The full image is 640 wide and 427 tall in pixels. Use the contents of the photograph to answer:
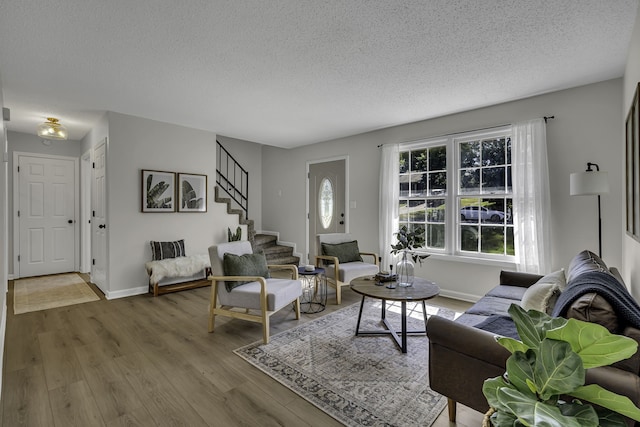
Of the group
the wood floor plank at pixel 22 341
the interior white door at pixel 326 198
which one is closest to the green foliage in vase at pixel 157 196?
the wood floor plank at pixel 22 341

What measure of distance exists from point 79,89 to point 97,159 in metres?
1.62

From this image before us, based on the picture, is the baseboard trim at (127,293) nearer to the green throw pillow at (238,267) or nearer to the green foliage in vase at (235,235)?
the green foliage in vase at (235,235)

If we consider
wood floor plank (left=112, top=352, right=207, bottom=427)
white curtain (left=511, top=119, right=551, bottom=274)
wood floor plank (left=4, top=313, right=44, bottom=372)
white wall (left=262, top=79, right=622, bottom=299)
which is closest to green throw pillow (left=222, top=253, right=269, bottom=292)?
wood floor plank (left=112, top=352, right=207, bottom=427)

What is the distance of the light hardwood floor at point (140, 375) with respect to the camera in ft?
5.91

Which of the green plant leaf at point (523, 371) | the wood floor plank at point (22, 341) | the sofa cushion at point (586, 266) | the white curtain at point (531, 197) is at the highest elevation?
the white curtain at point (531, 197)

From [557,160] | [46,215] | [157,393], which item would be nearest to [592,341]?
[157,393]

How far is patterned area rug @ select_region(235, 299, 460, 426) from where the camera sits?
1851 mm

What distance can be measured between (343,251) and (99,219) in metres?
3.74

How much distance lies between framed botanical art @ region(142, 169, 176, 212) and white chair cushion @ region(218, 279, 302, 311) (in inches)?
86.0

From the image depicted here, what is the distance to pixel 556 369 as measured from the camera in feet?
2.38

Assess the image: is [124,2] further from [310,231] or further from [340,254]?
[310,231]

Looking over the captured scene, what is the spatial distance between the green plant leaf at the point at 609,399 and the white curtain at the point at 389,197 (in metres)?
3.90

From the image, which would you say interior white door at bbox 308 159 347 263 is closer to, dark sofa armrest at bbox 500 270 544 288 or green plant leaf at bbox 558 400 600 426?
dark sofa armrest at bbox 500 270 544 288

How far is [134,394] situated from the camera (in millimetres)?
2016
